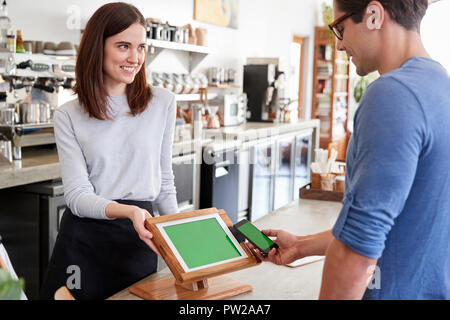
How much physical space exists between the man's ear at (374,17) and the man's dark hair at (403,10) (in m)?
0.01

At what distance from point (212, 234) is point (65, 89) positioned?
2.34m

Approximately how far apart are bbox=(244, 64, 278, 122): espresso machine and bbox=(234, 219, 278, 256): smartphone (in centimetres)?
483

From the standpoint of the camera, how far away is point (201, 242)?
1.40m

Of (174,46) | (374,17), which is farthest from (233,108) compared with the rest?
(374,17)

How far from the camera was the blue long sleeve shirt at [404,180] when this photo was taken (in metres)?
0.86

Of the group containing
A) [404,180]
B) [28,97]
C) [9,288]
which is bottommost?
[9,288]

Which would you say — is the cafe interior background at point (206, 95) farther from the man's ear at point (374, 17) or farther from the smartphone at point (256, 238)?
the man's ear at point (374, 17)

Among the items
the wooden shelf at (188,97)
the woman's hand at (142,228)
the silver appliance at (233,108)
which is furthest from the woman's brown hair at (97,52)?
the silver appliance at (233,108)

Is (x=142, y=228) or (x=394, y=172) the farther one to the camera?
(x=142, y=228)

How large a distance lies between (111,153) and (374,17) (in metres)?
1.15

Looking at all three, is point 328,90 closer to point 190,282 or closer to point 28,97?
point 28,97

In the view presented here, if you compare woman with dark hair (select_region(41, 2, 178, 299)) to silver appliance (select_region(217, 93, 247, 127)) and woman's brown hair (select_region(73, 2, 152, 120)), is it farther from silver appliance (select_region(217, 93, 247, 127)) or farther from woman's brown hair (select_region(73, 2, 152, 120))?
silver appliance (select_region(217, 93, 247, 127))

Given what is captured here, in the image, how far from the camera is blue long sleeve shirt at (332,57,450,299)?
2.81ft

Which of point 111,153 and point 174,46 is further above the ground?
point 174,46
